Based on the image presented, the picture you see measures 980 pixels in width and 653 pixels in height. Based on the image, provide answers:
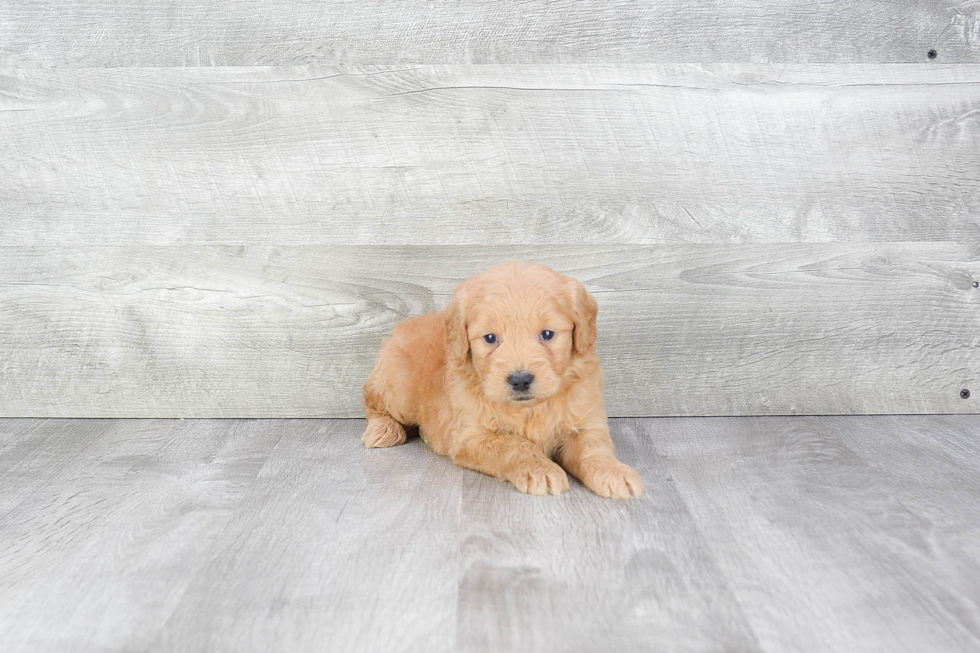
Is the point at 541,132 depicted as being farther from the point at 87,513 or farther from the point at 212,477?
the point at 87,513

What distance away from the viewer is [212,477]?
2121 mm

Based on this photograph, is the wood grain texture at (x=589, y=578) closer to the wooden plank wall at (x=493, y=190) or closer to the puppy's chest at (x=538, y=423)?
the puppy's chest at (x=538, y=423)

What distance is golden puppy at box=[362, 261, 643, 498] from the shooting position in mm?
1935

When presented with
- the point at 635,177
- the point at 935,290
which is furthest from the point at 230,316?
the point at 935,290

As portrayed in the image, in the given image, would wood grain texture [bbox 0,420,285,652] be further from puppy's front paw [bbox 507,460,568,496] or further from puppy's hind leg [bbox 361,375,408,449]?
puppy's front paw [bbox 507,460,568,496]

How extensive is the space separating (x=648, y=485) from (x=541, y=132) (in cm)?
115

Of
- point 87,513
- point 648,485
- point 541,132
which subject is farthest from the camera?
point 541,132

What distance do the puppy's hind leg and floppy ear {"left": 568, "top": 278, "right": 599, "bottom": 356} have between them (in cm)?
66

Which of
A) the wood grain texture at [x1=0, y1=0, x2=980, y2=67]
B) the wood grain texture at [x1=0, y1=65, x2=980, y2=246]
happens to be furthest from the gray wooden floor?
the wood grain texture at [x1=0, y1=0, x2=980, y2=67]

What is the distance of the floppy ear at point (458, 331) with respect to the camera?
2.03 metres

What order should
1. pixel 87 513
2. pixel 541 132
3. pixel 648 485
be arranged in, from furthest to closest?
1. pixel 541 132
2. pixel 648 485
3. pixel 87 513

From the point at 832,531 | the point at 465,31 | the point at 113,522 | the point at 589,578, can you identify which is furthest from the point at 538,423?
the point at 465,31

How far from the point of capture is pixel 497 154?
2.53 meters

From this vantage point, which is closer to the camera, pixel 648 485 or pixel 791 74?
pixel 648 485
